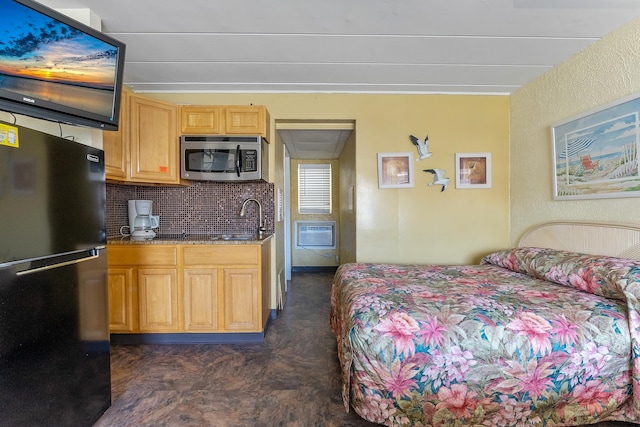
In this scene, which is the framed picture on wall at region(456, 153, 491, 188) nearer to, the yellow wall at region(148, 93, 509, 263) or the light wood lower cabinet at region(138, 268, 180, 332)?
the yellow wall at region(148, 93, 509, 263)

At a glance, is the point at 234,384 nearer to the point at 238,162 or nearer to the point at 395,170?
the point at 238,162

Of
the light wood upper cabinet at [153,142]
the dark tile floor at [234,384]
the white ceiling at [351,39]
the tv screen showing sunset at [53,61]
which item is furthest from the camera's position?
the light wood upper cabinet at [153,142]

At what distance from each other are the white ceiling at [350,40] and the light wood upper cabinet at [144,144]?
0.34m

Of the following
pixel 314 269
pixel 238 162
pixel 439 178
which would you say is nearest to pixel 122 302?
pixel 238 162

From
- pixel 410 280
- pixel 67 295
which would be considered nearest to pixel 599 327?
pixel 410 280

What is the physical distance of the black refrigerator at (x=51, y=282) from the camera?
3.56ft

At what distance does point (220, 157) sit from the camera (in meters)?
2.72

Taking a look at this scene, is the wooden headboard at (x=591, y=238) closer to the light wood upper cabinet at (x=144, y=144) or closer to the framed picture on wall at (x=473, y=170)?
the framed picture on wall at (x=473, y=170)

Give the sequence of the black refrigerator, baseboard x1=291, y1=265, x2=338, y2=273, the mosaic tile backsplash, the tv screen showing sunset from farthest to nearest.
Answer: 1. baseboard x1=291, y1=265, x2=338, y2=273
2. the mosaic tile backsplash
3. the tv screen showing sunset
4. the black refrigerator

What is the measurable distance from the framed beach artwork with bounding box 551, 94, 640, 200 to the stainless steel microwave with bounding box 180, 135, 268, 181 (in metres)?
2.55

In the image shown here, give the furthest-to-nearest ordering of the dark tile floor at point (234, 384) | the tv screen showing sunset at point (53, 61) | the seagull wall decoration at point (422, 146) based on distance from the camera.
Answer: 1. the seagull wall decoration at point (422, 146)
2. the dark tile floor at point (234, 384)
3. the tv screen showing sunset at point (53, 61)

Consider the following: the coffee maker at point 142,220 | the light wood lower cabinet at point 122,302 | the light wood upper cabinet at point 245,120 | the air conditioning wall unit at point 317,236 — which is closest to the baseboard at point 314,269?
the air conditioning wall unit at point 317,236

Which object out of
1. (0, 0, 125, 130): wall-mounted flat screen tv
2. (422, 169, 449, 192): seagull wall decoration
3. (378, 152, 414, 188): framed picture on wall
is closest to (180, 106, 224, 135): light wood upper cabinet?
(0, 0, 125, 130): wall-mounted flat screen tv

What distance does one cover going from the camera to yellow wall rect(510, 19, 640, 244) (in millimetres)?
1816
